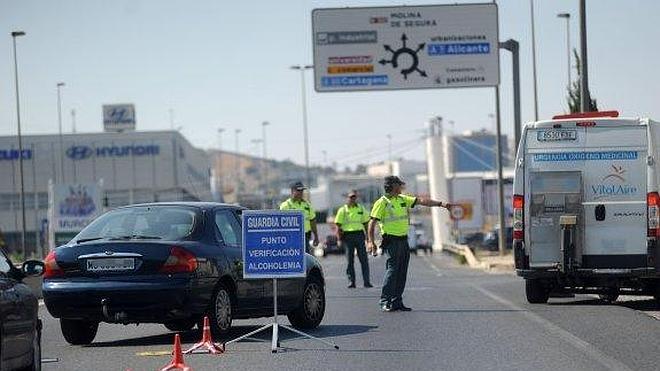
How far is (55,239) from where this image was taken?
5606cm

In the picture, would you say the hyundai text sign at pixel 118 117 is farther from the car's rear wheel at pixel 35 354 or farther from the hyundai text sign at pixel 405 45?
the car's rear wheel at pixel 35 354

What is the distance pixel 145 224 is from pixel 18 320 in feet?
14.2

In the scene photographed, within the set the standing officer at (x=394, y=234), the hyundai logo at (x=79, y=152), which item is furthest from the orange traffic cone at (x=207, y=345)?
the hyundai logo at (x=79, y=152)

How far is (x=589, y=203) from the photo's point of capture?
19.2 m

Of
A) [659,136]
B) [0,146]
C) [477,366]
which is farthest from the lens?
[0,146]

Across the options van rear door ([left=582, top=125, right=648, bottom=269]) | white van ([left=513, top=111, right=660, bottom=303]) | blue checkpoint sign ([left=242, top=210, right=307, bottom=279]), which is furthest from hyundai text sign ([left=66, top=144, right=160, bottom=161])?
blue checkpoint sign ([left=242, top=210, right=307, bottom=279])

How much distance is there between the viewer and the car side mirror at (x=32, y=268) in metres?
11.3

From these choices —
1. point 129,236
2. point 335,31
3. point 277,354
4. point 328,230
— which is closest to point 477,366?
point 277,354

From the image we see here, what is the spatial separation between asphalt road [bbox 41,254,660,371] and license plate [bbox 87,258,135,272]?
861 millimetres

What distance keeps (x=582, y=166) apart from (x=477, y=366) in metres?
7.47

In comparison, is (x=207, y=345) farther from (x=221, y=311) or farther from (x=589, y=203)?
(x=589, y=203)

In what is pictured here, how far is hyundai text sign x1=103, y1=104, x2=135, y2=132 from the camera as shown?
108 metres

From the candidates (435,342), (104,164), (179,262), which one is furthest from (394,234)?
(104,164)

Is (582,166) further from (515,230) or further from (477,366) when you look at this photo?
(477,366)
